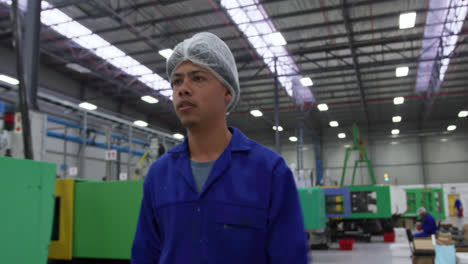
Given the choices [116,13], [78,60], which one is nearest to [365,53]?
[116,13]

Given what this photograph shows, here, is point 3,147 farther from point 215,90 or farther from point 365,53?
point 365,53

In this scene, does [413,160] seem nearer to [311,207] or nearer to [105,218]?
[311,207]

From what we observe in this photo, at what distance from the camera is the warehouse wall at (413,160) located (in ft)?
80.6

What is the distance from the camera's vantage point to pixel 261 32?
13.0m

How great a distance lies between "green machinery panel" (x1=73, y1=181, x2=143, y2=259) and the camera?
3146 mm

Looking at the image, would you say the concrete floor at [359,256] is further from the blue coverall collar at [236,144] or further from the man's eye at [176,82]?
the man's eye at [176,82]

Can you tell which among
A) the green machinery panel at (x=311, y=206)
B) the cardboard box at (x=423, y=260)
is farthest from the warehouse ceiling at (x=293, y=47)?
the cardboard box at (x=423, y=260)

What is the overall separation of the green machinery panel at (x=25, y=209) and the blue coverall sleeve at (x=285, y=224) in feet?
5.19

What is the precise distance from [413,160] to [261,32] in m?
16.9

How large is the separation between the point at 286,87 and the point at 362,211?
755 centimetres

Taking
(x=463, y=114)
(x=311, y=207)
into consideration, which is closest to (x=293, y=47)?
(x=311, y=207)

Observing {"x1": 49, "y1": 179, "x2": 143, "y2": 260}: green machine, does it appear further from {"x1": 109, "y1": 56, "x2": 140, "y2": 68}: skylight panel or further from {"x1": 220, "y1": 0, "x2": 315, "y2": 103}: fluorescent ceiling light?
{"x1": 109, "y1": 56, "x2": 140, "y2": 68}: skylight panel

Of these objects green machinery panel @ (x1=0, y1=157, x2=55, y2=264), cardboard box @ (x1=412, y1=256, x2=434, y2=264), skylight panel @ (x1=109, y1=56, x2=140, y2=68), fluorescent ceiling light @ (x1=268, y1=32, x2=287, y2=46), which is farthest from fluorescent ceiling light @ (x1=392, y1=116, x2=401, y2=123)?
green machinery panel @ (x1=0, y1=157, x2=55, y2=264)

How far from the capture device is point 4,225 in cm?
200
